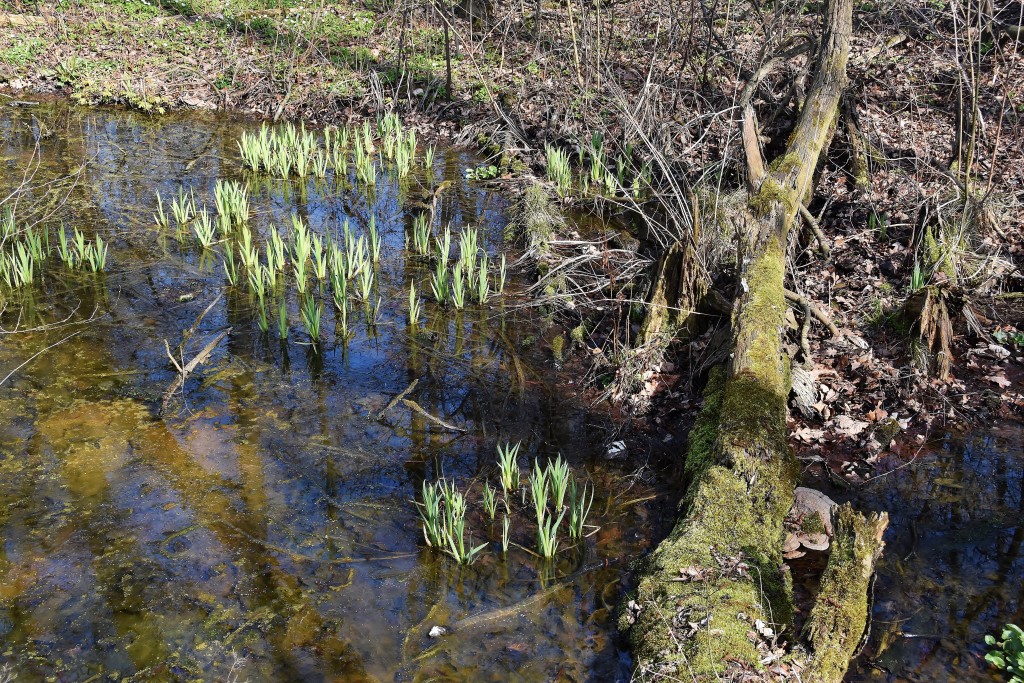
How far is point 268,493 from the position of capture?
167 inches

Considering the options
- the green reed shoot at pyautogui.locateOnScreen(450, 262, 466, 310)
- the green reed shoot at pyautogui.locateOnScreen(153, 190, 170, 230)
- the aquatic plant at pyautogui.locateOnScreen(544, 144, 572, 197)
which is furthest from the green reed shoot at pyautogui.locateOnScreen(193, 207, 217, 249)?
the aquatic plant at pyautogui.locateOnScreen(544, 144, 572, 197)

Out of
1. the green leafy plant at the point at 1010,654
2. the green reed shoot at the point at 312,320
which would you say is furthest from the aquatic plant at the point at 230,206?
the green leafy plant at the point at 1010,654

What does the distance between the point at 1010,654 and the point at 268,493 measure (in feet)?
11.7

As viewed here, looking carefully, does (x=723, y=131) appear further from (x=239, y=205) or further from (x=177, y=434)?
(x=177, y=434)

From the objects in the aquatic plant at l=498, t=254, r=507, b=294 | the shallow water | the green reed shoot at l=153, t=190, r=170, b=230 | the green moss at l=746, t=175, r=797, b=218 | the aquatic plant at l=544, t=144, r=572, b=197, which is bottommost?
the shallow water

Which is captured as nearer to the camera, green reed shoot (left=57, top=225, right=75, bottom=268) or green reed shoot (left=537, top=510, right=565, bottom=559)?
green reed shoot (left=537, top=510, right=565, bottom=559)

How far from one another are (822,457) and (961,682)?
164 cm

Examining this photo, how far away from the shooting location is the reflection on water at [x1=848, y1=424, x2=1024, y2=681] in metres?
3.31

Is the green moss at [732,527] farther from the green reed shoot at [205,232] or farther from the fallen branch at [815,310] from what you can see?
the green reed shoot at [205,232]

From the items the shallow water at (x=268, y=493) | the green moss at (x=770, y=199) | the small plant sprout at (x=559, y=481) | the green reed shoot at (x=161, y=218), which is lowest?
the shallow water at (x=268, y=493)

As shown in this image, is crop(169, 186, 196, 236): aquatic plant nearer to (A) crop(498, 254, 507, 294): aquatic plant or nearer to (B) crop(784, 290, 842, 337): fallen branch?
(A) crop(498, 254, 507, 294): aquatic plant

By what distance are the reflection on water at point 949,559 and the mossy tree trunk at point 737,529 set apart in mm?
448

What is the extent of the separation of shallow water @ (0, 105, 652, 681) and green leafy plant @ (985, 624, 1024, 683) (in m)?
1.53

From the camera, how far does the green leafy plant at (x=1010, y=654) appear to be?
10.4 feet
